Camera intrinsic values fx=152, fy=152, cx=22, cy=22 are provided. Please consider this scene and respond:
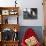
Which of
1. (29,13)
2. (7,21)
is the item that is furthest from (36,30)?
(7,21)

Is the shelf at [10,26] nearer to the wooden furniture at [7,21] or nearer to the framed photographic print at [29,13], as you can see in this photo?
the wooden furniture at [7,21]

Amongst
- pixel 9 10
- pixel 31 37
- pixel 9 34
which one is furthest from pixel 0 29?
pixel 31 37

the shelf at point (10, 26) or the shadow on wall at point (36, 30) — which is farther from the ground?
the shelf at point (10, 26)

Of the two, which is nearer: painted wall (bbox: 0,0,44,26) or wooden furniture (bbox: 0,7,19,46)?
wooden furniture (bbox: 0,7,19,46)

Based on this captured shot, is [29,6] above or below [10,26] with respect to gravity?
above

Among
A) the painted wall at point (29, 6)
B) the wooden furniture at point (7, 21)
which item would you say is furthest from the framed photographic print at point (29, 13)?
the wooden furniture at point (7, 21)

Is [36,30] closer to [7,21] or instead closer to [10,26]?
[10,26]

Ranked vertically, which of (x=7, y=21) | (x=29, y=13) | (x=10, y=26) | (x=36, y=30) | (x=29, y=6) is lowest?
(x=36, y=30)

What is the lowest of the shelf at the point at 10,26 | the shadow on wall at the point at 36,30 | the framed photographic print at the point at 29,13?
the shadow on wall at the point at 36,30

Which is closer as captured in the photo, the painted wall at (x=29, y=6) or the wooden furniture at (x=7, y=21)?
the wooden furniture at (x=7, y=21)

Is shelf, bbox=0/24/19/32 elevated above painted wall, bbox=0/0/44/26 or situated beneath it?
situated beneath

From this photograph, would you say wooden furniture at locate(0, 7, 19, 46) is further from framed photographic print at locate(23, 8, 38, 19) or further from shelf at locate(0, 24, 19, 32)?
framed photographic print at locate(23, 8, 38, 19)

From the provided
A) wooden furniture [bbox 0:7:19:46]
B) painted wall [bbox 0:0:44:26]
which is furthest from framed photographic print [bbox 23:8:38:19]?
wooden furniture [bbox 0:7:19:46]

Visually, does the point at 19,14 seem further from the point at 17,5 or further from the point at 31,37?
the point at 31,37
